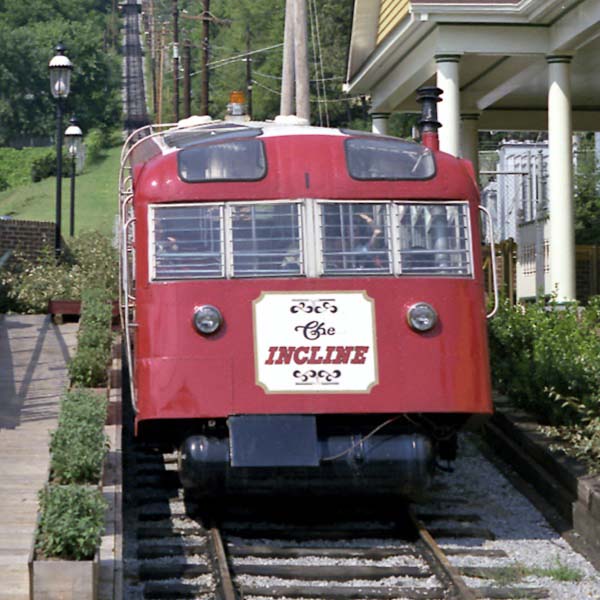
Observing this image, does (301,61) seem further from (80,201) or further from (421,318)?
(80,201)

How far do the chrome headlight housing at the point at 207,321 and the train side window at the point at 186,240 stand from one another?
378mm

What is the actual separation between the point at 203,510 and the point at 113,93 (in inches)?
4730

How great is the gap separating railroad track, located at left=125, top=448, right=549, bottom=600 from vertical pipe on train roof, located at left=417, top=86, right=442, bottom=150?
308 cm

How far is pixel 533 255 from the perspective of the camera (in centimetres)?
2758

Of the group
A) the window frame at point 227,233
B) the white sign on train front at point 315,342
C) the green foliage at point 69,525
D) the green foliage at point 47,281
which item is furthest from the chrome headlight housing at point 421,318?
the green foliage at point 47,281

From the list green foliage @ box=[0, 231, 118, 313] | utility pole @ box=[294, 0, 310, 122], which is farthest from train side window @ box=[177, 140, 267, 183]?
green foliage @ box=[0, 231, 118, 313]

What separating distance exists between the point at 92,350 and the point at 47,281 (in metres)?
7.95

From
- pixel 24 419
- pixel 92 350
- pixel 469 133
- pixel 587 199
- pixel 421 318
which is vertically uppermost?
pixel 469 133

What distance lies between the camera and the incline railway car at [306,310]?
9844 mm

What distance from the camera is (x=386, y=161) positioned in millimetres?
10438

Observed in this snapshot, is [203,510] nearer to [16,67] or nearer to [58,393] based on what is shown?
[58,393]

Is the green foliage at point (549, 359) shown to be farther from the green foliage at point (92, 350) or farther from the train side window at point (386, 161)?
the green foliage at point (92, 350)

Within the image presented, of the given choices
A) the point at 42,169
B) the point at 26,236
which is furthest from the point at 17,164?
the point at 26,236

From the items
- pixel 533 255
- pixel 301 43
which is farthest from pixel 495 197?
pixel 301 43
